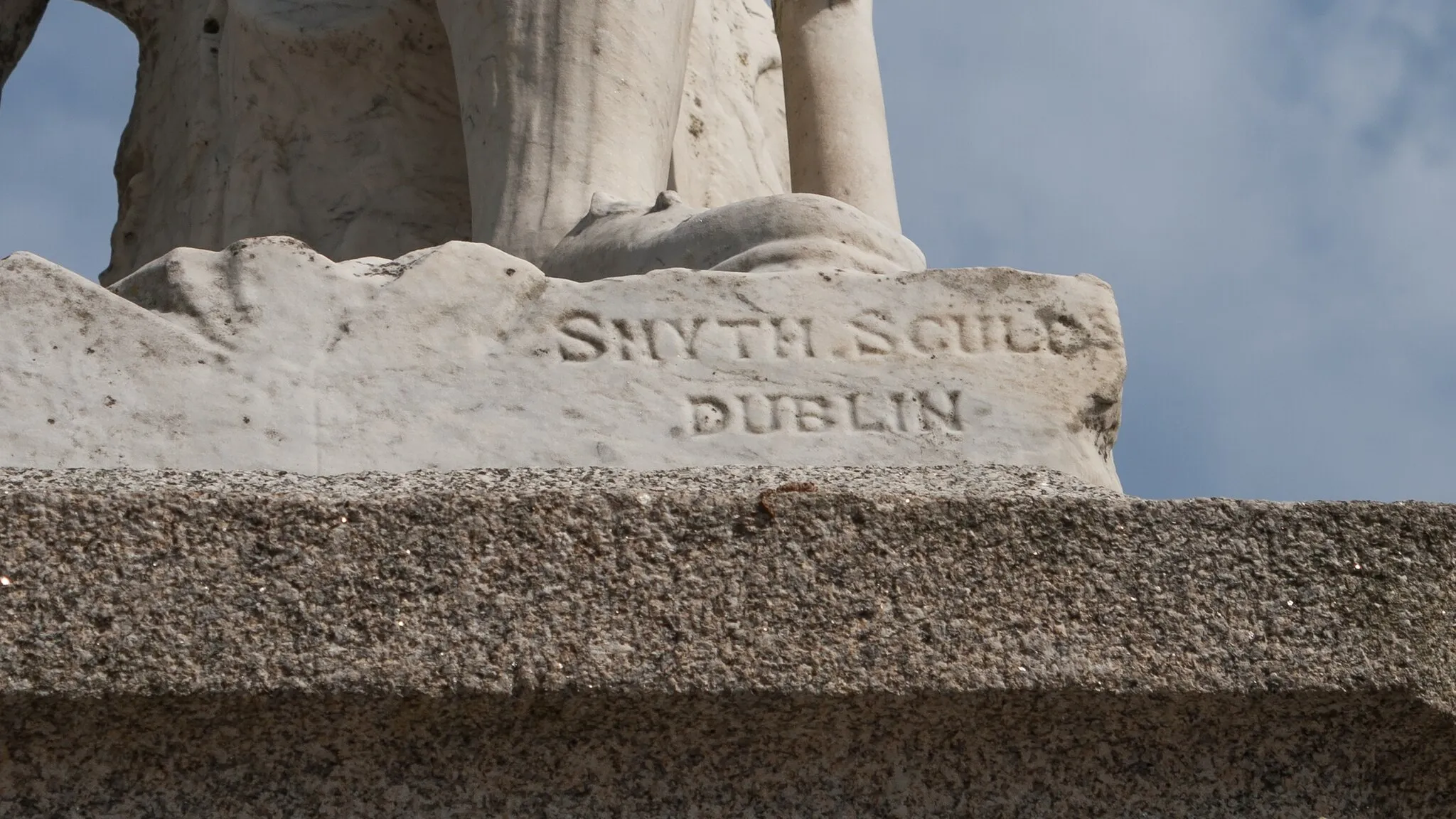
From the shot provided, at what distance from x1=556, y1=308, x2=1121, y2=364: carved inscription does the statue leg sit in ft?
1.78

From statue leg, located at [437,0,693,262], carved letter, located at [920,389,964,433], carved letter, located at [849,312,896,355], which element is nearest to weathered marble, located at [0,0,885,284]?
statue leg, located at [437,0,693,262]

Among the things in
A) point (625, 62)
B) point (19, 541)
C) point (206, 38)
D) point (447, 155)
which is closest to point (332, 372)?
point (19, 541)

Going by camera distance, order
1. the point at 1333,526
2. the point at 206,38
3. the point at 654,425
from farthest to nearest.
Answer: the point at 206,38 → the point at 654,425 → the point at 1333,526

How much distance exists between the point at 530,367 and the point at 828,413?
33 cm

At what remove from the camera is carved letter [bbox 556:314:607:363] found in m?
2.50

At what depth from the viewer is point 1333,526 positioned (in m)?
2.12

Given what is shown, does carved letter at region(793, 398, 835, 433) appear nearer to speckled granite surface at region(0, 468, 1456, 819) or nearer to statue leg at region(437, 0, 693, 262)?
speckled granite surface at region(0, 468, 1456, 819)

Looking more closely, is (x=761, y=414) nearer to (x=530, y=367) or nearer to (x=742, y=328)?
(x=742, y=328)

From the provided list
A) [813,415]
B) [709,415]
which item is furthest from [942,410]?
[709,415]

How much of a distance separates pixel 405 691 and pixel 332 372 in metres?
0.57

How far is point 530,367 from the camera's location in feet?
8.13

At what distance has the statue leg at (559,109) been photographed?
3086 mm

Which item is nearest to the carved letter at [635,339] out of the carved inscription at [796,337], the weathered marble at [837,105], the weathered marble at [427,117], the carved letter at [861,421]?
the carved inscription at [796,337]

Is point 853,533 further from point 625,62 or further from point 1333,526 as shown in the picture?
point 625,62
